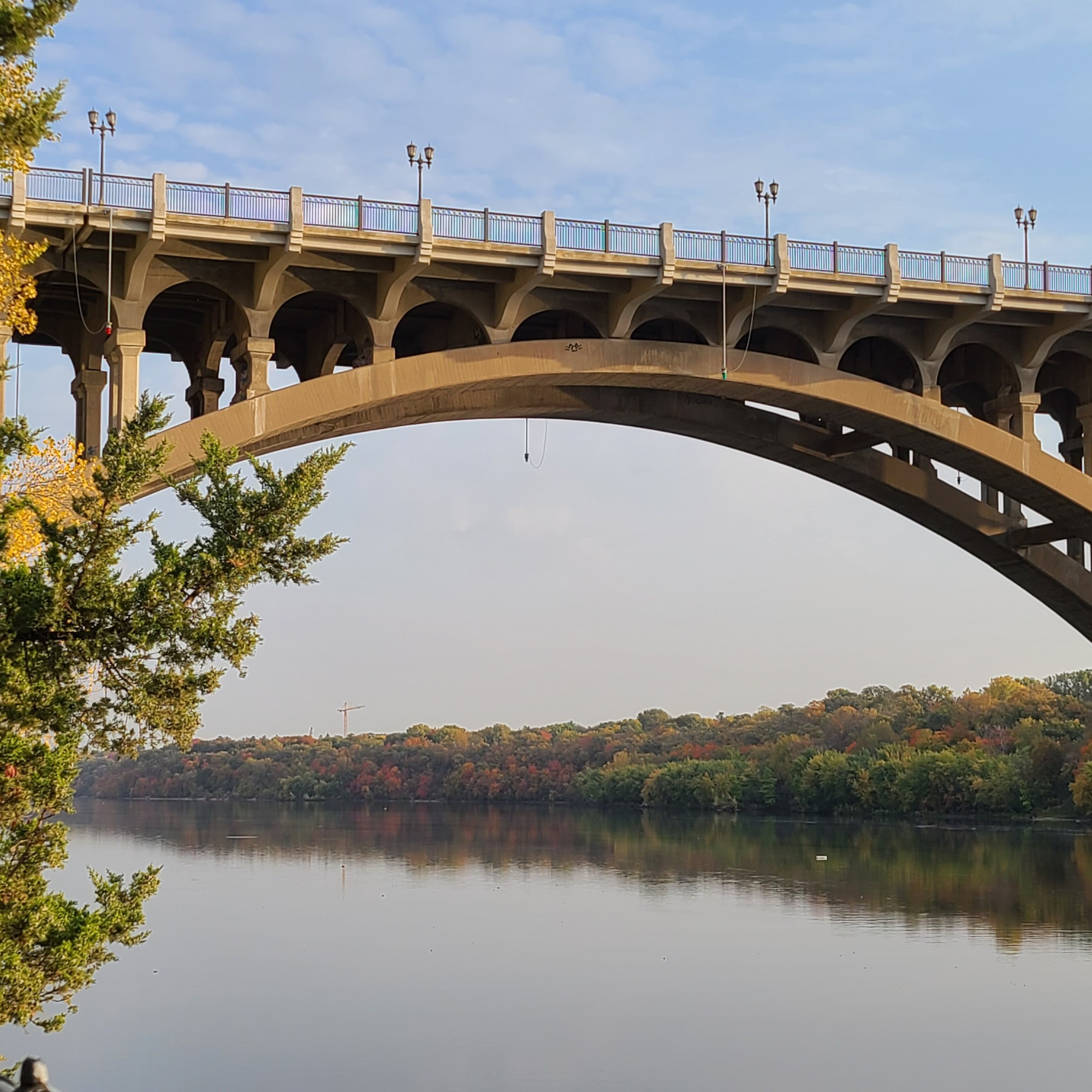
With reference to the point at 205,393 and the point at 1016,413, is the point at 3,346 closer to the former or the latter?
the point at 205,393

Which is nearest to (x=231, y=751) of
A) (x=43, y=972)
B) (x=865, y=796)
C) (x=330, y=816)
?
(x=330, y=816)

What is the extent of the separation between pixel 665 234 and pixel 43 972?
41.2 feet

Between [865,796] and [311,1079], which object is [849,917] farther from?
[865,796]

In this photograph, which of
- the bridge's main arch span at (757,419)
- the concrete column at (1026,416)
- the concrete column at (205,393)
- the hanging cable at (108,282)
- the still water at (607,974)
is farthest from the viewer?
the still water at (607,974)

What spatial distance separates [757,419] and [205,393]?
816cm

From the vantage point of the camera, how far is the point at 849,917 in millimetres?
41156

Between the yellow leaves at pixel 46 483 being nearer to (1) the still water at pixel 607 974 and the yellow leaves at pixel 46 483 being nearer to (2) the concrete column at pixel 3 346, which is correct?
(2) the concrete column at pixel 3 346

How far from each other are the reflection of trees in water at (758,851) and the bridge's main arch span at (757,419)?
16086 mm

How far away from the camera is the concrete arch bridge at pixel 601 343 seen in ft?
57.3

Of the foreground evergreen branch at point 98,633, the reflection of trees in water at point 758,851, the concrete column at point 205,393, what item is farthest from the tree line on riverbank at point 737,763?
the foreground evergreen branch at point 98,633

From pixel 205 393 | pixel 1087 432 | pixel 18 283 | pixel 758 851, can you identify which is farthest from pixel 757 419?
pixel 758 851

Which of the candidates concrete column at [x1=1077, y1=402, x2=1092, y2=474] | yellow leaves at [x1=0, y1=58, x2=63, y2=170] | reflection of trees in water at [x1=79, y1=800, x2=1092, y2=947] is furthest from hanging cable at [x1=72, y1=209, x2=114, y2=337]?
reflection of trees in water at [x1=79, y1=800, x2=1092, y2=947]

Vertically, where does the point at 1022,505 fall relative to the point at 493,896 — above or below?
above

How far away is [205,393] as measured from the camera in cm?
2012
